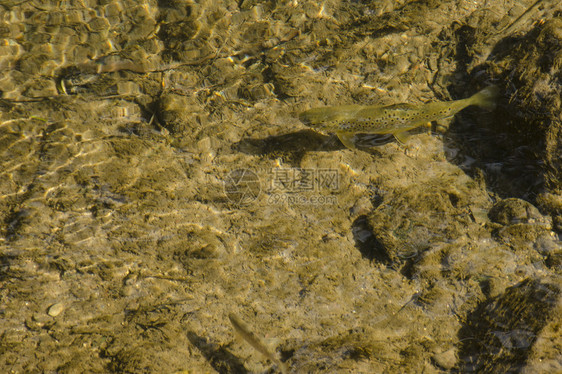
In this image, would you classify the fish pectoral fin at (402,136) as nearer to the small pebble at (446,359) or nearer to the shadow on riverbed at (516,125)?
the shadow on riverbed at (516,125)

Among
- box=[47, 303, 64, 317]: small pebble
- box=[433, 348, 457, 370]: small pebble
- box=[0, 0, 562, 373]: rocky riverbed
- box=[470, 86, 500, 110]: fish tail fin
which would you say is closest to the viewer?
box=[433, 348, 457, 370]: small pebble

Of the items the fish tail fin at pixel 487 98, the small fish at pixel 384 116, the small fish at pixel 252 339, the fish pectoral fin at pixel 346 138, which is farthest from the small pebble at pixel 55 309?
the fish tail fin at pixel 487 98

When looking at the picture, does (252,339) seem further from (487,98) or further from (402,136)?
(487,98)

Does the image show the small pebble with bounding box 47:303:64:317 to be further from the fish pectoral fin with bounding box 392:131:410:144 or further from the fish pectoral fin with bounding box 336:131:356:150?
the fish pectoral fin with bounding box 392:131:410:144

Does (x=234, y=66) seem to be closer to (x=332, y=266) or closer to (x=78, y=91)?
(x=78, y=91)

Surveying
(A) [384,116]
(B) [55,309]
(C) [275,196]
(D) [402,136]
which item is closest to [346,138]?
(A) [384,116]

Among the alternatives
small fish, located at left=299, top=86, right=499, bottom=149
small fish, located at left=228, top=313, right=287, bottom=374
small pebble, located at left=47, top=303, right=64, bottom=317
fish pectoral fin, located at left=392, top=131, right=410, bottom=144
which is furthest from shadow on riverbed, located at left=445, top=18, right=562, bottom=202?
small pebble, located at left=47, top=303, right=64, bottom=317
